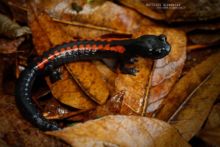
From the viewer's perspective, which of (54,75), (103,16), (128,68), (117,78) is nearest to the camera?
(117,78)

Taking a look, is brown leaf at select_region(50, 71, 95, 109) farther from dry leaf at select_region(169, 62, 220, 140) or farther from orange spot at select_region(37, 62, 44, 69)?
dry leaf at select_region(169, 62, 220, 140)

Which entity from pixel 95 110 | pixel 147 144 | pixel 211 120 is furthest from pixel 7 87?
pixel 211 120

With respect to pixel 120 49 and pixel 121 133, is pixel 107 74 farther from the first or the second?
pixel 121 133

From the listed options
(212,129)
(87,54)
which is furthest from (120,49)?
(212,129)

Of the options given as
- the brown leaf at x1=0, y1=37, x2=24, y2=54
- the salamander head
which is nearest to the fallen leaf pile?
the brown leaf at x1=0, y1=37, x2=24, y2=54

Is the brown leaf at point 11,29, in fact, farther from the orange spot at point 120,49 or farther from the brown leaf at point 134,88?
the brown leaf at point 134,88
